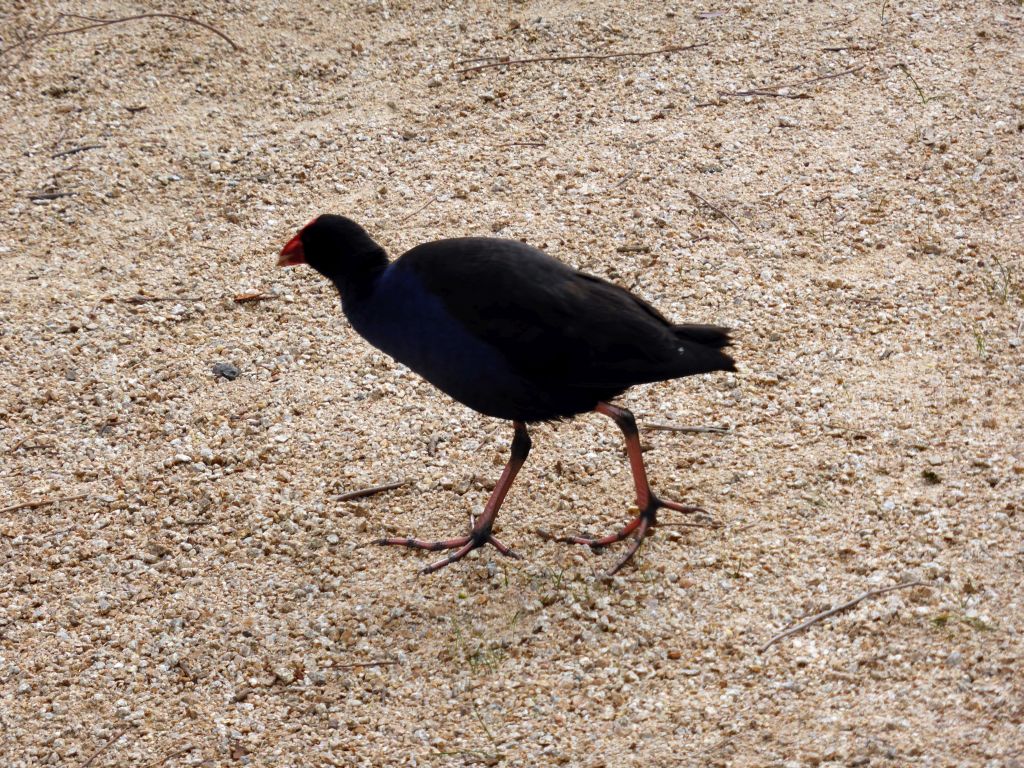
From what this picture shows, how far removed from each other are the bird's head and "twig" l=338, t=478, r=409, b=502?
86cm

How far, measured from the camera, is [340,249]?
4301mm

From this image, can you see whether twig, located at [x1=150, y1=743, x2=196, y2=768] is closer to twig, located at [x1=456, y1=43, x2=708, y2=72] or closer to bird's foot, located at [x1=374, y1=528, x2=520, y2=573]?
bird's foot, located at [x1=374, y1=528, x2=520, y2=573]

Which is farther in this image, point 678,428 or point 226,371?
point 226,371

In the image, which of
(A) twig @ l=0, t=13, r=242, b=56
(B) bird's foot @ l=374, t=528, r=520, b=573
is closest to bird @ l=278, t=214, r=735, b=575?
(B) bird's foot @ l=374, t=528, r=520, b=573

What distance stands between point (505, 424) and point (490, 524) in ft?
2.27

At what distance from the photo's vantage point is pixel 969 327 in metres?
4.95

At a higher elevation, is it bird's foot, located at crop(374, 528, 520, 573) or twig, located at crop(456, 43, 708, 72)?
twig, located at crop(456, 43, 708, 72)

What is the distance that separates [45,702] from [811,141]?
15.2 ft

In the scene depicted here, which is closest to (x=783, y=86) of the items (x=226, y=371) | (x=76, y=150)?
(x=226, y=371)

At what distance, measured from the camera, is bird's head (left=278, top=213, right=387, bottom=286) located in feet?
14.0

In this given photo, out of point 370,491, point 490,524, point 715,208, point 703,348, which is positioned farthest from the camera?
point 715,208

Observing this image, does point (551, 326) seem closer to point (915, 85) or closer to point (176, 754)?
point (176, 754)

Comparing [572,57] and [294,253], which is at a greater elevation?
[294,253]

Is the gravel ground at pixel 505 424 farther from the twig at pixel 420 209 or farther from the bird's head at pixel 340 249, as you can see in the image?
the bird's head at pixel 340 249
